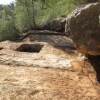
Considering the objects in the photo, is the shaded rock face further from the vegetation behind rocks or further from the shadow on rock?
the vegetation behind rocks

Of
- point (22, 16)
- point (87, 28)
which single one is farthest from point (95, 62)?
point (22, 16)

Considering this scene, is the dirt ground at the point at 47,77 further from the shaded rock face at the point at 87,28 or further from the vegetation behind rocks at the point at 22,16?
the vegetation behind rocks at the point at 22,16

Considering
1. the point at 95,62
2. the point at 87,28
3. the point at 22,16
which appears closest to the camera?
the point at 87,28

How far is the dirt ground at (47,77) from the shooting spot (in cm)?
377

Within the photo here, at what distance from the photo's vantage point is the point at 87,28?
4.42 metres

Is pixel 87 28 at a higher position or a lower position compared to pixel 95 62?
higher

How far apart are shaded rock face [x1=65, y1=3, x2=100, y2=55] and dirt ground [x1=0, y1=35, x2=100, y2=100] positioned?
602 mm

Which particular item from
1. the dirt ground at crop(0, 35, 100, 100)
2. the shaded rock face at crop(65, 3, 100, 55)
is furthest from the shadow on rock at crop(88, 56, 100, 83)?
the shaded rock face at crop(65, 3, 100, 55)

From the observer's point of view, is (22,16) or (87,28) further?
(22,16)

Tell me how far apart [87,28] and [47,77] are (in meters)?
1.27

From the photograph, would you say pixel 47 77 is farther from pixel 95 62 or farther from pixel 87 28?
pixel 95 62

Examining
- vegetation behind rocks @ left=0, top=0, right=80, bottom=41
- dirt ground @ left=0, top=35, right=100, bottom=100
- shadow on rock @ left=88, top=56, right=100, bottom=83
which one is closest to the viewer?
dirt ground @ left=0, top=35, right=100, bottom=100

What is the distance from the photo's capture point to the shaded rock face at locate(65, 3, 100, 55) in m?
4.30

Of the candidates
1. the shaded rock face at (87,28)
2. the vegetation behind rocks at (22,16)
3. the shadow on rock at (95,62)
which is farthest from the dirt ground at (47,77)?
the vegetation behind rocks at (22,16)
